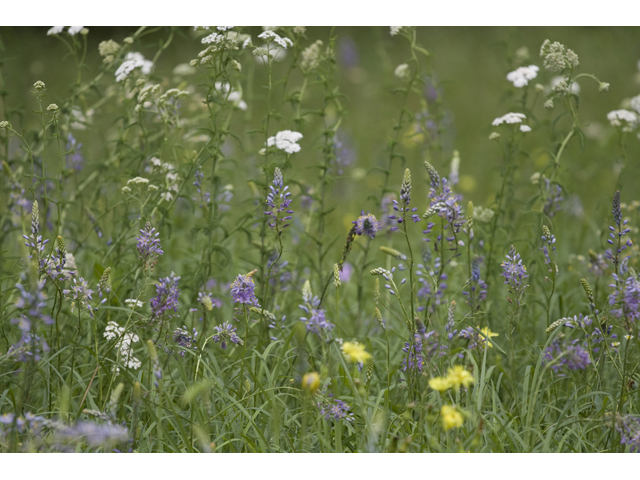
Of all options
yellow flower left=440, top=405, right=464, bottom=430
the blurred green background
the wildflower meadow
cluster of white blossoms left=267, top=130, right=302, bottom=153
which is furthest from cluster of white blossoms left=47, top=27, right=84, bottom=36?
yellow flower left=440, top=405, right=464, bottom=430

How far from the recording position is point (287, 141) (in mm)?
2639

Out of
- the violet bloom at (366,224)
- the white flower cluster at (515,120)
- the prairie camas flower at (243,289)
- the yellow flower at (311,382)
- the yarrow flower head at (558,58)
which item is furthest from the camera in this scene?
the white flower cluster at (515,120)

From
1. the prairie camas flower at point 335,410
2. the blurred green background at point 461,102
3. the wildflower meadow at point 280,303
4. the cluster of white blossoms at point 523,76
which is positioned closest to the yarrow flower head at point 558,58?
the wildflower meadow at point 280,303

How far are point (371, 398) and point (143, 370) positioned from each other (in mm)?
967

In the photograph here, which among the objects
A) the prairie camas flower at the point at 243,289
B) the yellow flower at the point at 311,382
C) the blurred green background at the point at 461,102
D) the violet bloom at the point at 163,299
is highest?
the blurred green background at the point at 461,102

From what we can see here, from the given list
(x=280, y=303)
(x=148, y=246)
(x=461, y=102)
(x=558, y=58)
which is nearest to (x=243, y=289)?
(x=148, y=246)

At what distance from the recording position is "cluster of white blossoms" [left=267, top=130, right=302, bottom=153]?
2598 millimetres

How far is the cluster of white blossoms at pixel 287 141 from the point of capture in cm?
260

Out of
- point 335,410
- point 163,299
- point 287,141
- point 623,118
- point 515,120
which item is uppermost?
point 623,118

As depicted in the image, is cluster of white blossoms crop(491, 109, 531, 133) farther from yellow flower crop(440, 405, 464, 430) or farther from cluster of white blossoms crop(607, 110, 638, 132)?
yellow flower crop(440, 405, 464, 430)

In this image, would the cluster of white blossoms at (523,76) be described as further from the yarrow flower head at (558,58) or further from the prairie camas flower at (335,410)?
the prairie camas flower at (335,410)

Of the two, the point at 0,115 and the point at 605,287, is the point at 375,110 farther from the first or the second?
the point at 0,115

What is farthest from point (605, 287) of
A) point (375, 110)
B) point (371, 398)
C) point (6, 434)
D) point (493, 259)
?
point (375, 110)

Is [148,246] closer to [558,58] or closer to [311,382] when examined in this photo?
[311,382]
